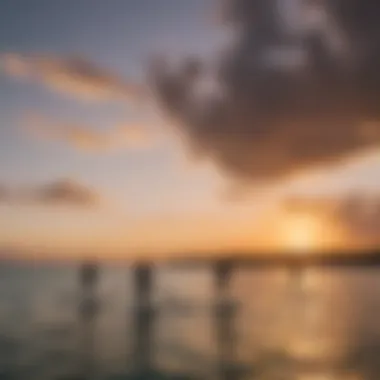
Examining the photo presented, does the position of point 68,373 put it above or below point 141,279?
below

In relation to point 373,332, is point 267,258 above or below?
above

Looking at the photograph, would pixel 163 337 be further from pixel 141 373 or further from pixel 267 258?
pixel 267 258

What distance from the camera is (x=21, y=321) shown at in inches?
552

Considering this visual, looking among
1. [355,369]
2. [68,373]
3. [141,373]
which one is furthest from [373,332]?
[68,373]

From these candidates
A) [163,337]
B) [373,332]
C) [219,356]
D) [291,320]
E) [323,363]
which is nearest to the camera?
[323,363]

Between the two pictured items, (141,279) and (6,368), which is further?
(141,279)

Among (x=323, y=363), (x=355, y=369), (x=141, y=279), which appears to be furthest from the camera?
(x=141, y=279)

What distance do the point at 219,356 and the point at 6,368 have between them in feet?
11.2

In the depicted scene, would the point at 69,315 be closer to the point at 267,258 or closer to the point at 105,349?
the point at 105,349

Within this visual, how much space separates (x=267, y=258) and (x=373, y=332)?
55.6 feet

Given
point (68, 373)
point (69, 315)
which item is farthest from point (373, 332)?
point (69, 315)

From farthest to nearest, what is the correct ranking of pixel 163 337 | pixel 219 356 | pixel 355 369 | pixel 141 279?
pixel 141 279, pixel 163 337, pixel 219 356, pixel 355 369

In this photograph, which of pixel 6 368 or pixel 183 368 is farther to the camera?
pixel 183 368

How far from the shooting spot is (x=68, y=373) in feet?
26.7
